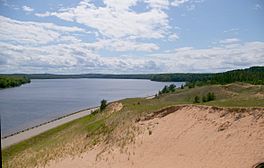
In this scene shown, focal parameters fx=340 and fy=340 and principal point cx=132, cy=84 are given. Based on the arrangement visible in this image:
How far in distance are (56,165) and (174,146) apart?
25.3ft

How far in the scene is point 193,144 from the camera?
19344 mm

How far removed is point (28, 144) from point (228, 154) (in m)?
22.4

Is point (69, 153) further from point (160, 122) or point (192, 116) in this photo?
point (192, 116)

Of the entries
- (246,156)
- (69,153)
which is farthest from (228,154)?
(69,153)

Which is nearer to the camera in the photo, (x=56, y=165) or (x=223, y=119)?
(x=223, y=119)

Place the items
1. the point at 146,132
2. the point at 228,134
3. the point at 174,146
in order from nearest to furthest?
the point at 228,134, the point at 174,146, the point at 146,132

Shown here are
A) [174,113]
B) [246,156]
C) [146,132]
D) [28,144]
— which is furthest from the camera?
[28,144]

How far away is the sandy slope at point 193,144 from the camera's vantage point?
16688mm

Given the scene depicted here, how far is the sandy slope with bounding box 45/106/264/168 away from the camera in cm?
1669

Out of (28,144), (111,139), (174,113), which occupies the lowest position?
(28,144)

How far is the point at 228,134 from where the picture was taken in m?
18.6

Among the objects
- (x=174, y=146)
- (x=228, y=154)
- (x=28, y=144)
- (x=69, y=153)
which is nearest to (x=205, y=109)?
(x=174, y=146)

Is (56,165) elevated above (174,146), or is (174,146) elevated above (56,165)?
(174,146)

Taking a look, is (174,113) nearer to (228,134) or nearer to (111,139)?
(111,139)
